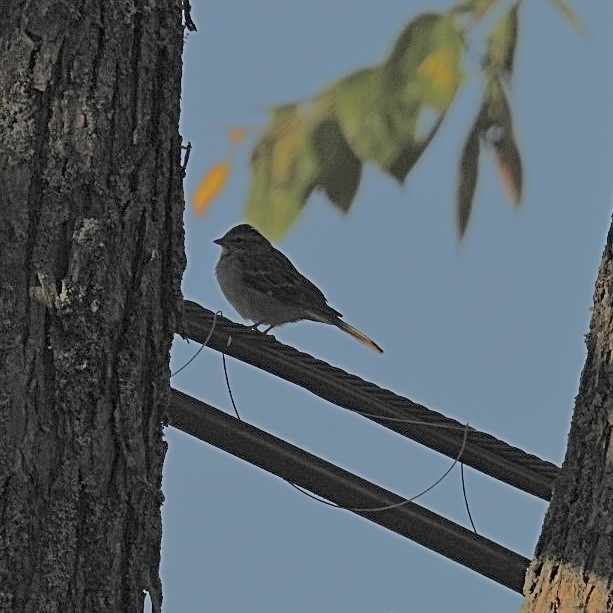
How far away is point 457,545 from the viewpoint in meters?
3.23

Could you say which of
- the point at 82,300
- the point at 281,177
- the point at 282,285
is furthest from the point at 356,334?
the point at 82,300

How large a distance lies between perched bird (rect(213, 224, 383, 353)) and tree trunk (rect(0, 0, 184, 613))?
5836mm

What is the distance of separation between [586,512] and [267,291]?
5.32 metres

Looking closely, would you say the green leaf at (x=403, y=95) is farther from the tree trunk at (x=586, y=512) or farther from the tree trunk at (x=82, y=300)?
the tree trunk at (x=82, y=300)

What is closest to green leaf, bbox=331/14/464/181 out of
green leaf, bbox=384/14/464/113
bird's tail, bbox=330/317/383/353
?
Answer: green leaf, bbox=384/14/464/113

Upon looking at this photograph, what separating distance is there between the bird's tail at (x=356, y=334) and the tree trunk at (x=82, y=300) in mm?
5778

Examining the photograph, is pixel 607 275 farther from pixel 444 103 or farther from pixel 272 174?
pixel 272 174

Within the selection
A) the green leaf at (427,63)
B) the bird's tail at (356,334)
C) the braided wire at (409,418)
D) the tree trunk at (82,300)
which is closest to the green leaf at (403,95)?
the green leaf at (427,63)

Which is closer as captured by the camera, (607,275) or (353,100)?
(607,275)

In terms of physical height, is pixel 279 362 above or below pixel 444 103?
below

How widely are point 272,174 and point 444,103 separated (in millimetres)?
548

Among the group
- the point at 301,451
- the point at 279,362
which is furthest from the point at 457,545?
the point at 279,362

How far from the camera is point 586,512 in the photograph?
9.89ft

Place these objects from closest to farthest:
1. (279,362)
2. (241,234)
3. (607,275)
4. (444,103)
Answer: (607,275)
(279,362)
(444,103)
(241,234)
